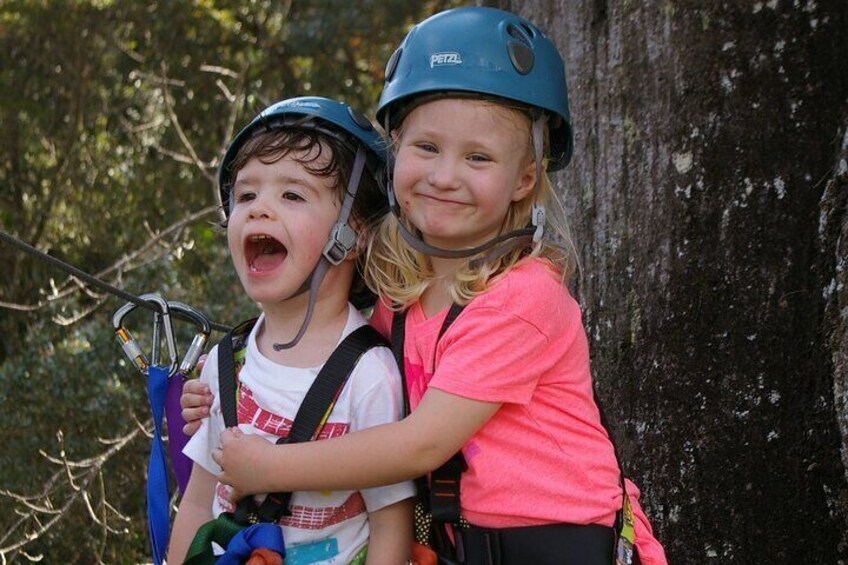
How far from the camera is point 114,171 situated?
9570 millimetres

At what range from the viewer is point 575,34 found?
385 cm

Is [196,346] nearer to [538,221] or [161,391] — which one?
[161,391]

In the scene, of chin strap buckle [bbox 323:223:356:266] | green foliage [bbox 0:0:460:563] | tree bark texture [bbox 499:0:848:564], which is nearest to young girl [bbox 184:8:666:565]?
chin strap buckle [bbox 323:223:356:266]

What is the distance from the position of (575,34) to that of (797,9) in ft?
2.54

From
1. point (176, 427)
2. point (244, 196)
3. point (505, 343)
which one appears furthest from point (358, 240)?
point (176, 427)

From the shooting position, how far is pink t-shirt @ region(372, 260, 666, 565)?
2521 mm

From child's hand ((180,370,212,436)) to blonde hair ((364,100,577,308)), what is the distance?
507mm

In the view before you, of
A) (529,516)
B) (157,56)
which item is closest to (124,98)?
(157,56)

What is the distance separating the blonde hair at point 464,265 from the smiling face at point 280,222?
14cm

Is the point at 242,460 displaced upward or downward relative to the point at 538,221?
downward

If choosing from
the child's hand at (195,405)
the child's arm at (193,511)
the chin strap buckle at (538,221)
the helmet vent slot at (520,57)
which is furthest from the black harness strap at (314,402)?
the helmet vent slot at (520,57)

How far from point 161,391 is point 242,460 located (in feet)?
1.96

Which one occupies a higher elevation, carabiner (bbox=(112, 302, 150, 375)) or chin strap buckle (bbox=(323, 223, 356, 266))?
chin strap buckle (bbox=(323, 223, 356, 266))

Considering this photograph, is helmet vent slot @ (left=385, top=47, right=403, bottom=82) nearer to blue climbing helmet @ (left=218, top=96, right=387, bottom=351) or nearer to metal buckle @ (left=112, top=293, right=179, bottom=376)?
blue climbing helmet @ (left=218, top=96, right=387, bottom=351)
